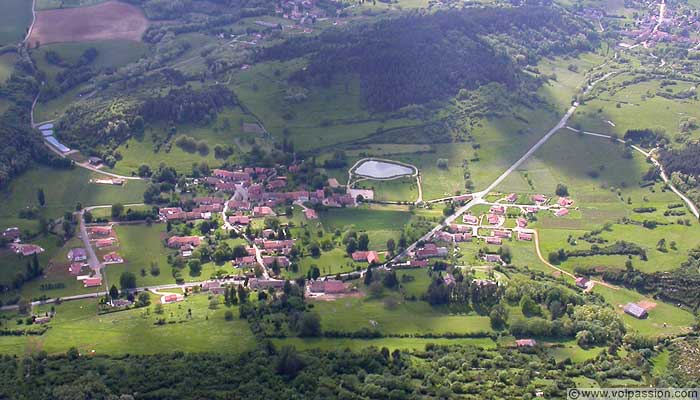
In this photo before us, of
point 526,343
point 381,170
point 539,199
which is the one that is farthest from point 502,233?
point 526,343

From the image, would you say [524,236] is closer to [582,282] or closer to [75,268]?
[582,282]

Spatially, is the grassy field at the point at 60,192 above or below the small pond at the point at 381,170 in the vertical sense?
above

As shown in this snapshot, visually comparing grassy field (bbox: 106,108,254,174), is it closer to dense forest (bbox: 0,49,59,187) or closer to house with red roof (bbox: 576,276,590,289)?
dense forest (bbox: 0,49,59,187)

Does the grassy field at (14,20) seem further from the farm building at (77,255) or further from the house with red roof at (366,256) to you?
the house with red roof at (366,256)

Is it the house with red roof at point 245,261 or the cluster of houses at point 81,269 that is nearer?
the cluster of houses at point 81,269

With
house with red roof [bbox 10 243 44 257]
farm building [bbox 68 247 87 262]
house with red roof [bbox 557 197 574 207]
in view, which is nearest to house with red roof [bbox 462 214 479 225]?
house with red roof [bbox 557 197 574 207]

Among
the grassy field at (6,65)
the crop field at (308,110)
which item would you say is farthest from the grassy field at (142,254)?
the grassy field at (6,65)
